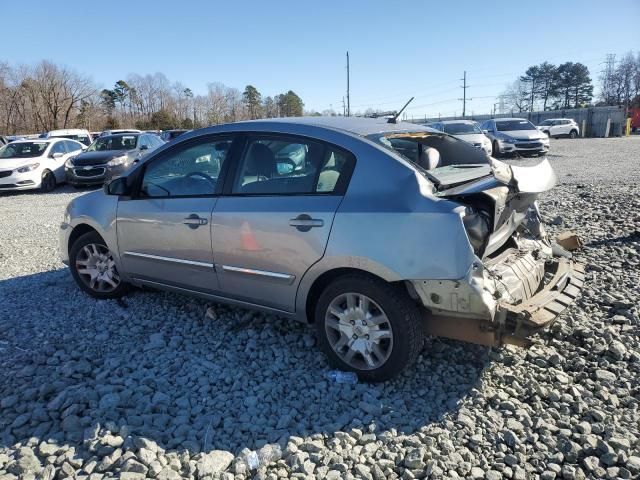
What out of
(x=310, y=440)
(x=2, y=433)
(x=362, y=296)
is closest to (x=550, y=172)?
(x=362, y=296)

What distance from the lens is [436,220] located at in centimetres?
288

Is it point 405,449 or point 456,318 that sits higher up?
point 456,318

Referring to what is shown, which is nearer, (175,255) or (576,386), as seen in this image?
(576,386)

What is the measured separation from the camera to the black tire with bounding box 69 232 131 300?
15.8 feet

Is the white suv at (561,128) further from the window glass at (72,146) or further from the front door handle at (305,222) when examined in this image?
the front door handle at (305,222)

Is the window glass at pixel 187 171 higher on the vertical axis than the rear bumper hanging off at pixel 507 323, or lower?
higher

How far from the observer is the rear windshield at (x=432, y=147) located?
11.7ft

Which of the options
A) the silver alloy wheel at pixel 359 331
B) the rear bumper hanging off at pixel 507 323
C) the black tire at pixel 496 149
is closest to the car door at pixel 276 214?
the silver alloy wheel at pixel 359 331

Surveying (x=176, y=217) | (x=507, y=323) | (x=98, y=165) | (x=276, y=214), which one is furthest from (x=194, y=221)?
(x=98, y=165)

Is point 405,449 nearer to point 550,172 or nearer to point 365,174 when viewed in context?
point 365,174

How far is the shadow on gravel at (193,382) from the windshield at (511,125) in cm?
1967

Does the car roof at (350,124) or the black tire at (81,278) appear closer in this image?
the car roof at (350,124)

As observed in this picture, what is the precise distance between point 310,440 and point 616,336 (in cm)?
257

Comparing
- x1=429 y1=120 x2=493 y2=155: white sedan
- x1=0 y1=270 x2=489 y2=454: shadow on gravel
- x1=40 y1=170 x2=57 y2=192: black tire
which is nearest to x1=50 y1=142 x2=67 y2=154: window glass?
x1=40 y1=170 x2=57 y2=192: black tire
